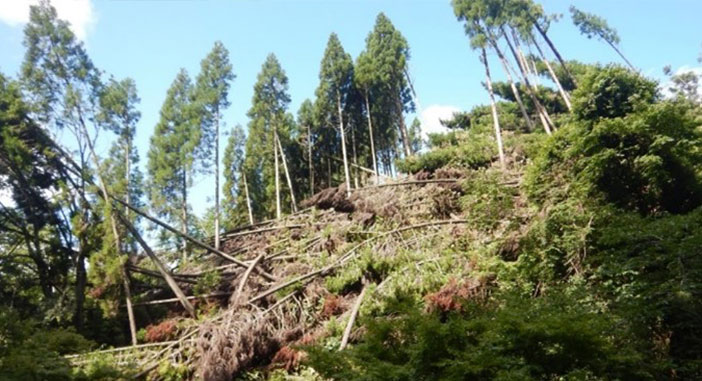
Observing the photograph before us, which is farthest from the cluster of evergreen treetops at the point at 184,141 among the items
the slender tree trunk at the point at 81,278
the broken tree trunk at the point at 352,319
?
the broken tree trunk at the point at 352,319

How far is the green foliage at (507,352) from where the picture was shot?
388 centimetres

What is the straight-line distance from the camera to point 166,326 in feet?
33.4

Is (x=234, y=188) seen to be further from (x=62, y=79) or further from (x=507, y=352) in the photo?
(x=507, y=352)

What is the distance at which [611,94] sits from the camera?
9250 millimetres

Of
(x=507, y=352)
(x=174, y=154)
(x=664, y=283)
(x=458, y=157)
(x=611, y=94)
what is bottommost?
(x=507, y=352)

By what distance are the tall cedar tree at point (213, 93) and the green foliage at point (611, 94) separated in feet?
47.7

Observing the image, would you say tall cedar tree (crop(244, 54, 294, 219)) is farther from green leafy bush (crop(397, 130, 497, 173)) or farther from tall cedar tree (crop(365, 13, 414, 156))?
green leafy bush (crop(397, 130, 497, 173))

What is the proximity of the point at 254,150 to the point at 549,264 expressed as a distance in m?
18.5

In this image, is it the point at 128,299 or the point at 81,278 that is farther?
the point at 81,278

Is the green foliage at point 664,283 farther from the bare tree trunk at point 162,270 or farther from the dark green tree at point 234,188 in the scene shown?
the dark green tree at point 234,188

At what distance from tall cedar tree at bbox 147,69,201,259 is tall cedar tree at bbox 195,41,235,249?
426 millimetres

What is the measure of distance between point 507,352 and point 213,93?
1764cm

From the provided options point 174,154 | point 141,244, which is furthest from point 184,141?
point 141,244

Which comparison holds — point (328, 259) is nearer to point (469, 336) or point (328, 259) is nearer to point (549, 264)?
point (549, 264)
